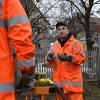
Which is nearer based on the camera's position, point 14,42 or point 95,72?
point 14,42

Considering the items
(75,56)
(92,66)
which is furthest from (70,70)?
(92,66)

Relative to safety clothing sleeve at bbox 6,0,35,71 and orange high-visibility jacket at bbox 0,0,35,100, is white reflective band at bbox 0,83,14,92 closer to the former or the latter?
orange high-visibility jacket at bbox 0,0,35,100

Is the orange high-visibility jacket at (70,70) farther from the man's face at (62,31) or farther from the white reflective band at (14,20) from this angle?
the white reflective band at (14,20)

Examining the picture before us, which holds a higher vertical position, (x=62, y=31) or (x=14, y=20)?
(x=62, y=31)

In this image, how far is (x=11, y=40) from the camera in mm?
4555

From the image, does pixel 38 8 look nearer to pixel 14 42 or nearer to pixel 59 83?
pixel 59 83

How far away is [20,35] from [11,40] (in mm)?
127

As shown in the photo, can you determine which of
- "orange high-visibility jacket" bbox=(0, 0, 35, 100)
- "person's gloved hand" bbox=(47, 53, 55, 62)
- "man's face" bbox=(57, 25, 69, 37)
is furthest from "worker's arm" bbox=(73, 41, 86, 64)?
"orange high-visibility jacket" bbox=(0, 0, 35, 100)

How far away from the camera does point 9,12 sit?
4.56 metres

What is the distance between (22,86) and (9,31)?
0.66 metres

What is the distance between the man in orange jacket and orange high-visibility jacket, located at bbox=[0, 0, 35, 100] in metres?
3.75

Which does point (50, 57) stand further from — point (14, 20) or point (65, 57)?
point (14, 20)

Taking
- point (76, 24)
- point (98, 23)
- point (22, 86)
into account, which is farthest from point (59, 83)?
point (98, 23)

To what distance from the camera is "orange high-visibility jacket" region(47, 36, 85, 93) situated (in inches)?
332
